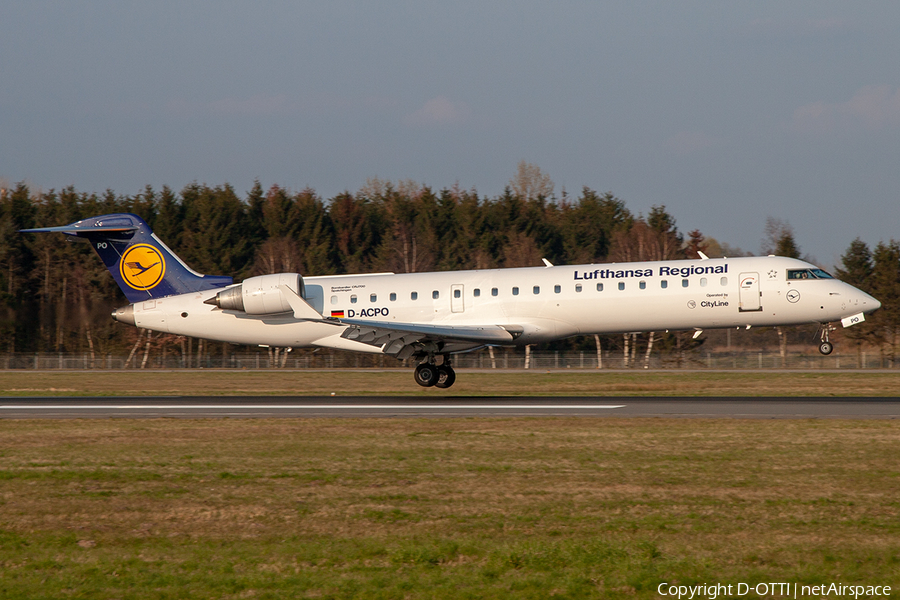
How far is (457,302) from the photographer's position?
25.6m

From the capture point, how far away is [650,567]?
7145mm

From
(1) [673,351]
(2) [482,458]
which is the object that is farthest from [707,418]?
(1) [673,351]

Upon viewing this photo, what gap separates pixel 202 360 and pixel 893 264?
4153cm

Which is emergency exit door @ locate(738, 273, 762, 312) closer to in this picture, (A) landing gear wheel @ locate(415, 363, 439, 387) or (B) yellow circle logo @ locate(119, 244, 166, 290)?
(A) landing gear wheel @ locate(415, 363, 439, 387)

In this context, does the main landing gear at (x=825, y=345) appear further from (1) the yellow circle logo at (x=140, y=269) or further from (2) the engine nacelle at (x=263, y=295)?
(1) the yellow circle logo at (x=140, y=269)

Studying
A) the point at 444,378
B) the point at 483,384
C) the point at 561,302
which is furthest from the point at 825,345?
the point at 483,384

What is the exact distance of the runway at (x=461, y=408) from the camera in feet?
61.1

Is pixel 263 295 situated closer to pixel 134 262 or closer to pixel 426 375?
pixel 134 262

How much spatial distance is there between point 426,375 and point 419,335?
197 centimetres

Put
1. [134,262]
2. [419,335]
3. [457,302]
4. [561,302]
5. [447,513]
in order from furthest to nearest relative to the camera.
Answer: [134,262], [457,302], [561,302], [419,335], [447,513]

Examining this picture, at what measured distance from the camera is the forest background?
176 ft

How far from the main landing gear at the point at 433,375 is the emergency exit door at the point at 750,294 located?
858 centimetres

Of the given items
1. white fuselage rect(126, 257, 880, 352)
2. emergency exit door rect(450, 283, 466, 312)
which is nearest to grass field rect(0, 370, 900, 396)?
white fuselage rect(126, 257, 880, 352)

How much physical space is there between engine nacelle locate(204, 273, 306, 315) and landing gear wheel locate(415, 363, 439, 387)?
4306 mm
